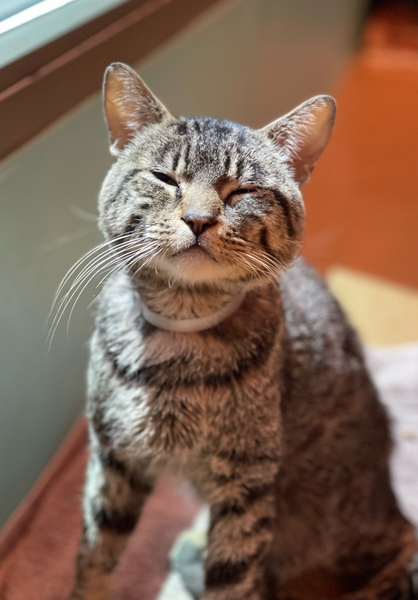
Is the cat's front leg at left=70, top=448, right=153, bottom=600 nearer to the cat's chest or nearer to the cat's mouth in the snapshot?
the cat's chest

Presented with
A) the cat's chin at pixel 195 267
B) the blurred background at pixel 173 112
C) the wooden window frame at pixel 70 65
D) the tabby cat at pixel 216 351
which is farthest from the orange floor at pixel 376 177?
the cat's chin at pixel 195 267

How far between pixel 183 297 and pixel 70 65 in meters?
0.55

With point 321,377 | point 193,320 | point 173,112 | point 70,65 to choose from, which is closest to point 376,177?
point 173,112

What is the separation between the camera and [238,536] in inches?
38.0

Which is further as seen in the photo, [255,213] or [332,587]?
[332,587]

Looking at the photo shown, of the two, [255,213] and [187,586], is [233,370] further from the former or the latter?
[187,586]

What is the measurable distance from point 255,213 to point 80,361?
703mm

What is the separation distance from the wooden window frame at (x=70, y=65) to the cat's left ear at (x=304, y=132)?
437 millimetres

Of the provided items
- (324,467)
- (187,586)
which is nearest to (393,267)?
(324,467)

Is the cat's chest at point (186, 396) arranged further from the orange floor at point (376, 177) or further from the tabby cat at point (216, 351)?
the orange floor at point (376, 177)

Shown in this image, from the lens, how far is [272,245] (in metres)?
0.85

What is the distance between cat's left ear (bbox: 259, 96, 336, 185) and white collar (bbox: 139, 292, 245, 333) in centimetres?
23

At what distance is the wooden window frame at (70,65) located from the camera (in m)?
0.99

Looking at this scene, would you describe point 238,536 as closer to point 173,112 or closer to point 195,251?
point 195,251
